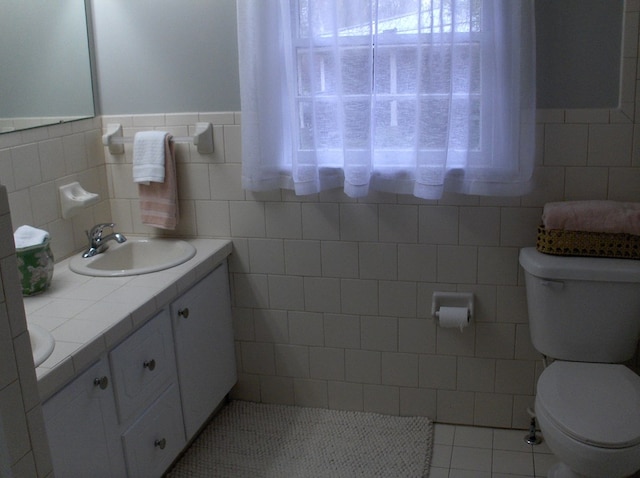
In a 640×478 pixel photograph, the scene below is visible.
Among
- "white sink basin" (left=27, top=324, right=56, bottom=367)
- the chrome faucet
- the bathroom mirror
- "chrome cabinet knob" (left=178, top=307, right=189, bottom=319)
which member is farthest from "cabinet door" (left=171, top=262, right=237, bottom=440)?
the bathroom mirror

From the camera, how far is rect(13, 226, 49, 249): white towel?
7.50ft

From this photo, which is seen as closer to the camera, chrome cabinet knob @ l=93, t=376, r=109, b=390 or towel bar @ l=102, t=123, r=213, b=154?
chrome cabinet knob @ l=93, t=376, r=109, b=390

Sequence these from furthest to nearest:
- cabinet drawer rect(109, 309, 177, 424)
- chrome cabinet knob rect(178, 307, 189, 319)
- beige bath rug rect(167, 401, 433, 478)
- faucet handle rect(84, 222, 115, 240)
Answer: faucet handle rect(84, 222, 115, 240), beige bath rug rect(167, 401, 433, 478), chrome cabinet knob rect(178, 307, 189, 319), cabinet drawer rect(109, 309, 177, 424)

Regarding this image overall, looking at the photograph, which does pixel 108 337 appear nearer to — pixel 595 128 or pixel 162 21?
pixel 162 21

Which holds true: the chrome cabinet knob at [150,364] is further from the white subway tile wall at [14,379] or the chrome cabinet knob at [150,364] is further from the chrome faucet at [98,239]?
the white subway tile wall at [14,379]

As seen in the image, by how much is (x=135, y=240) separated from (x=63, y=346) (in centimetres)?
105

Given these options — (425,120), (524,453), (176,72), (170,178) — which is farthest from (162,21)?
(524,453)

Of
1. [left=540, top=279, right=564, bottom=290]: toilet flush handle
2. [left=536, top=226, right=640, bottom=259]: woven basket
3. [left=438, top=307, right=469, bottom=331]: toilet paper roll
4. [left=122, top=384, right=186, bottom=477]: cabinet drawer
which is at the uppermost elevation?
[left=536, top=226, right=640, bottom=259]: woven basket

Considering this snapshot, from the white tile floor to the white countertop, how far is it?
1146mm

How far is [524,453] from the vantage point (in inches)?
106

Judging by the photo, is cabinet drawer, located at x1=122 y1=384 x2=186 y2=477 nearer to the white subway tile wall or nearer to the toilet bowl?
the white subway tile wall

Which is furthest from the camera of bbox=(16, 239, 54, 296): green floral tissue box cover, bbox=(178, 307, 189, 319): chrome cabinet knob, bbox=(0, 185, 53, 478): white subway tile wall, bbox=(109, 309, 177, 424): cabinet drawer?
bbox=(178, 307, 189, 319): chrome cabinet knob

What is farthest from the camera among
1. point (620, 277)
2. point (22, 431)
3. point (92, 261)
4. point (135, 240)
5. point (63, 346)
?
point (135, 240)

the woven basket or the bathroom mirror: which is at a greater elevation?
the bathroom mirror
